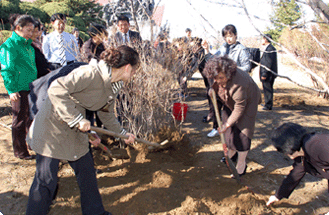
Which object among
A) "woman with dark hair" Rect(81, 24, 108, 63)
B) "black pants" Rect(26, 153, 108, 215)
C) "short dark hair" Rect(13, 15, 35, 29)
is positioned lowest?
"black pants" Rect(26, 153, 108, 215)

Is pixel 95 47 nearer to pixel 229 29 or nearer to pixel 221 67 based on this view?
pixel 229 29

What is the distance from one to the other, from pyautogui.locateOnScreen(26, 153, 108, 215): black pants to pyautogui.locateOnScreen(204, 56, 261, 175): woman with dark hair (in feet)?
4.80

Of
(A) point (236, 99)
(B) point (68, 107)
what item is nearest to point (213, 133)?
(A) point (236, 99)

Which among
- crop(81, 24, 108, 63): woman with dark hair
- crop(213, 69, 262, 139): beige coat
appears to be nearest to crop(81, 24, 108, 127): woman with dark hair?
crop(81, 24, 108, 63): woman with dark hair

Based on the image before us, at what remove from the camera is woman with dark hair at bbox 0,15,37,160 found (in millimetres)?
2615

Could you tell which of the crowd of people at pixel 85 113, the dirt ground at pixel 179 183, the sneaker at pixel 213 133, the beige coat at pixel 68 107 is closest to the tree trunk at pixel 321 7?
the crowd of people at pixel 85 113

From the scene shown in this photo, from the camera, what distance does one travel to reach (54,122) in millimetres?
1680

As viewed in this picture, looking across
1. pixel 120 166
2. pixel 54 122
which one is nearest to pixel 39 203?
pixel 54 122

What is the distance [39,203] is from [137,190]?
103 centimetres

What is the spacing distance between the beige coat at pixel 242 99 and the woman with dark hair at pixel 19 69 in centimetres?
241

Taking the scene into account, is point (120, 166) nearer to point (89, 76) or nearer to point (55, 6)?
point (89, 76)

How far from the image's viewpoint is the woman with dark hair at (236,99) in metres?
2.20

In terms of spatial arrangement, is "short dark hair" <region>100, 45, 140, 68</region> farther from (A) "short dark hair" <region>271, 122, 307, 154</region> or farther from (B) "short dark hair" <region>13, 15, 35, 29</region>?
(B) "short dark hair" <region>13, 15, 35, 29</region>

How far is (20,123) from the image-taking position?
2881 millimetres
